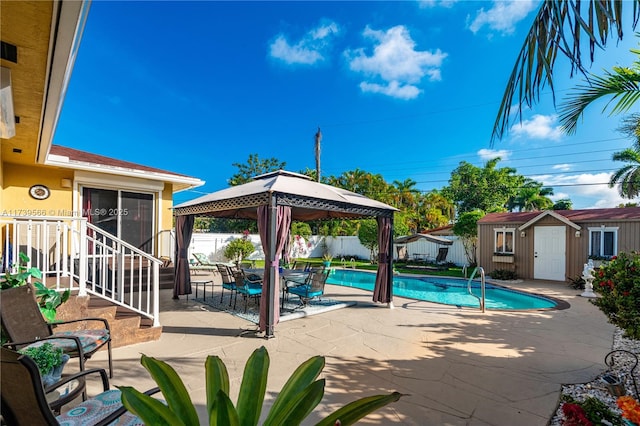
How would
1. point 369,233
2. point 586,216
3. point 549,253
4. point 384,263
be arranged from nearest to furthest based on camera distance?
point 384,263
point 586,216
point 549,253
point 369,233

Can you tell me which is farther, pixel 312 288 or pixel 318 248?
pixel 318 248

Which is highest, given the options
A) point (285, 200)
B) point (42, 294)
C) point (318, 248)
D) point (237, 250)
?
point (285, 200)

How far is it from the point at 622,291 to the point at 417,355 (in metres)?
2.57

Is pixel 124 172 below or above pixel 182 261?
above

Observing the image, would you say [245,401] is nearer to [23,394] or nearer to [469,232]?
[23,394]

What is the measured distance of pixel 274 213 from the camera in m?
5.52

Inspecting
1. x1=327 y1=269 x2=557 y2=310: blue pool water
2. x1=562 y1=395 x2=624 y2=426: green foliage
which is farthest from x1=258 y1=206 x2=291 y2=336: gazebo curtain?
x1=327 y1=269 x2=557 y2=310: blue pool water

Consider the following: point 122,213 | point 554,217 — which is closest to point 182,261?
point 122,213

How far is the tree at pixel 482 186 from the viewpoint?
1107 inches

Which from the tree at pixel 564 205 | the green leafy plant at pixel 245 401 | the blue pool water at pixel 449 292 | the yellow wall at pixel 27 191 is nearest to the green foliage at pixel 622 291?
the green leafy plant at pixel 245 401

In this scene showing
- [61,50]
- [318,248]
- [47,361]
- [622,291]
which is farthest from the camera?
[318,248]

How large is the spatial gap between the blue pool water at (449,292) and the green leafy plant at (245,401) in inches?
339

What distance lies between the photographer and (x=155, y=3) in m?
9.80

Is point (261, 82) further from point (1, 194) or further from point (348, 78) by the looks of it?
point (1, 194)
